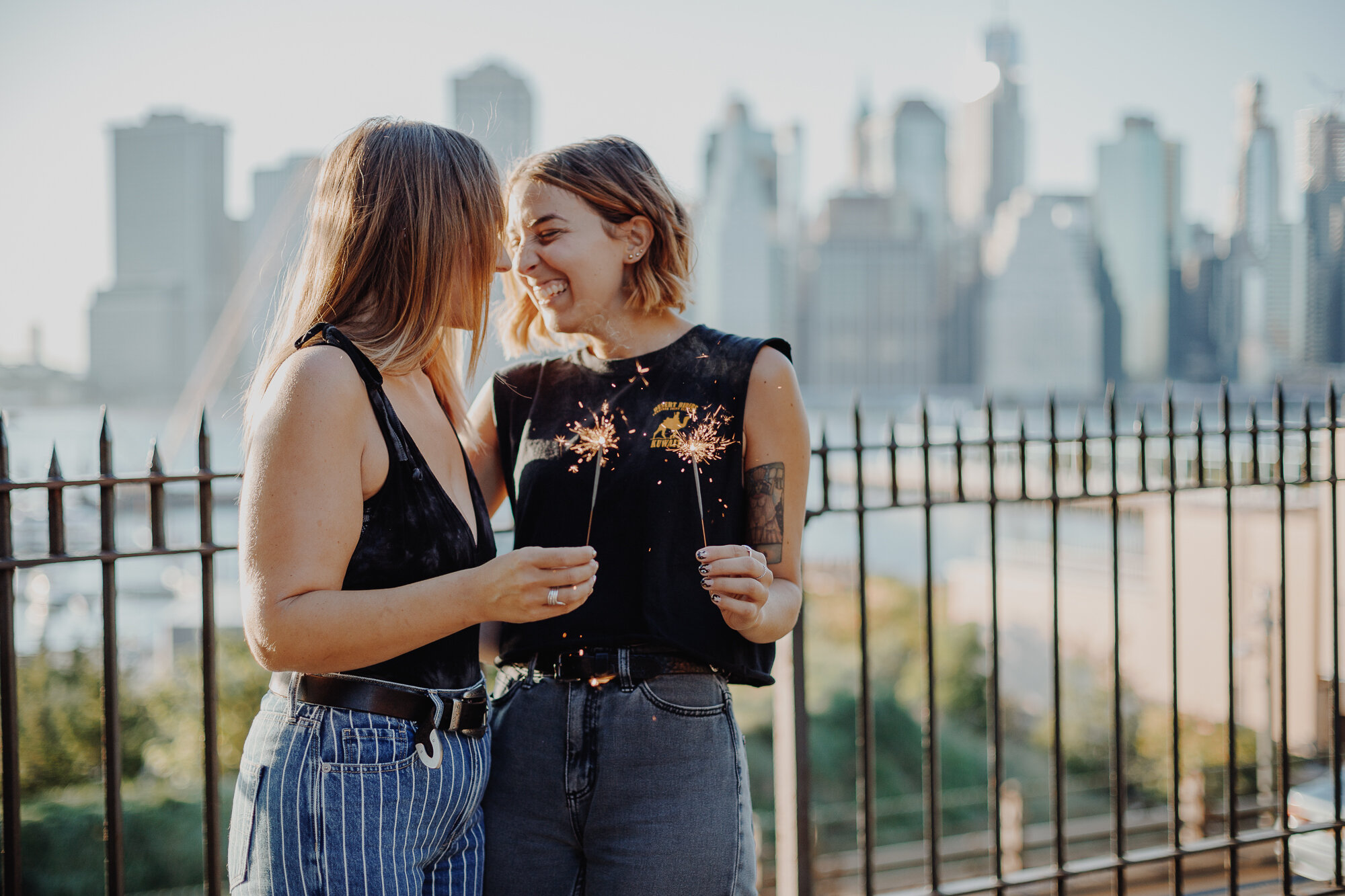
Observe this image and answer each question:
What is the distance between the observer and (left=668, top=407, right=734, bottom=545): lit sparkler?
1.86m

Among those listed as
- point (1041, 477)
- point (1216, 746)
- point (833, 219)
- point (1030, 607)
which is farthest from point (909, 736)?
point (833, 219)

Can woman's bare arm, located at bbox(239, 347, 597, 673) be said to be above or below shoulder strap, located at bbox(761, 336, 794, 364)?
below

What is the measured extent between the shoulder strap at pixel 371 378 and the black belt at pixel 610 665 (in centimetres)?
54

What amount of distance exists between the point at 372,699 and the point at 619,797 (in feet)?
1.72

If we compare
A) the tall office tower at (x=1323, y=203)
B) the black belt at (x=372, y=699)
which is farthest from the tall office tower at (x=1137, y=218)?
the black belt at (x=372, y=699)

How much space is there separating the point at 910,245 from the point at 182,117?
276ft

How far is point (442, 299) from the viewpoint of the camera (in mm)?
1613

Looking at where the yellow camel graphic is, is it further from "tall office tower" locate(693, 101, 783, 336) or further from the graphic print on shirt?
"tall office tower" locate(693, 101, 783, 336)

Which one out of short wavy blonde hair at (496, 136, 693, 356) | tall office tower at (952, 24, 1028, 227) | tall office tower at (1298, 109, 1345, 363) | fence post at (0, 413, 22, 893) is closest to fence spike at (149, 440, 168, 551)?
fence post at (0, 413, 22, 893)

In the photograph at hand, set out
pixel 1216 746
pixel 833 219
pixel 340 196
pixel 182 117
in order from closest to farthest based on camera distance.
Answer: pixel 340 196 → pixel 1216 746 → pixel 182 117 → pixel 833 219

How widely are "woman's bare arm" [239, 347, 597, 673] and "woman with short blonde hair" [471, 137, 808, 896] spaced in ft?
1.27

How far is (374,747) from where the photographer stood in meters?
1.51

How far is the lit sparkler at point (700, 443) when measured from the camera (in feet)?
6.10

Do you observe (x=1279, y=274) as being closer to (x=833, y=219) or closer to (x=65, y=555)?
(x=65, y=555)
